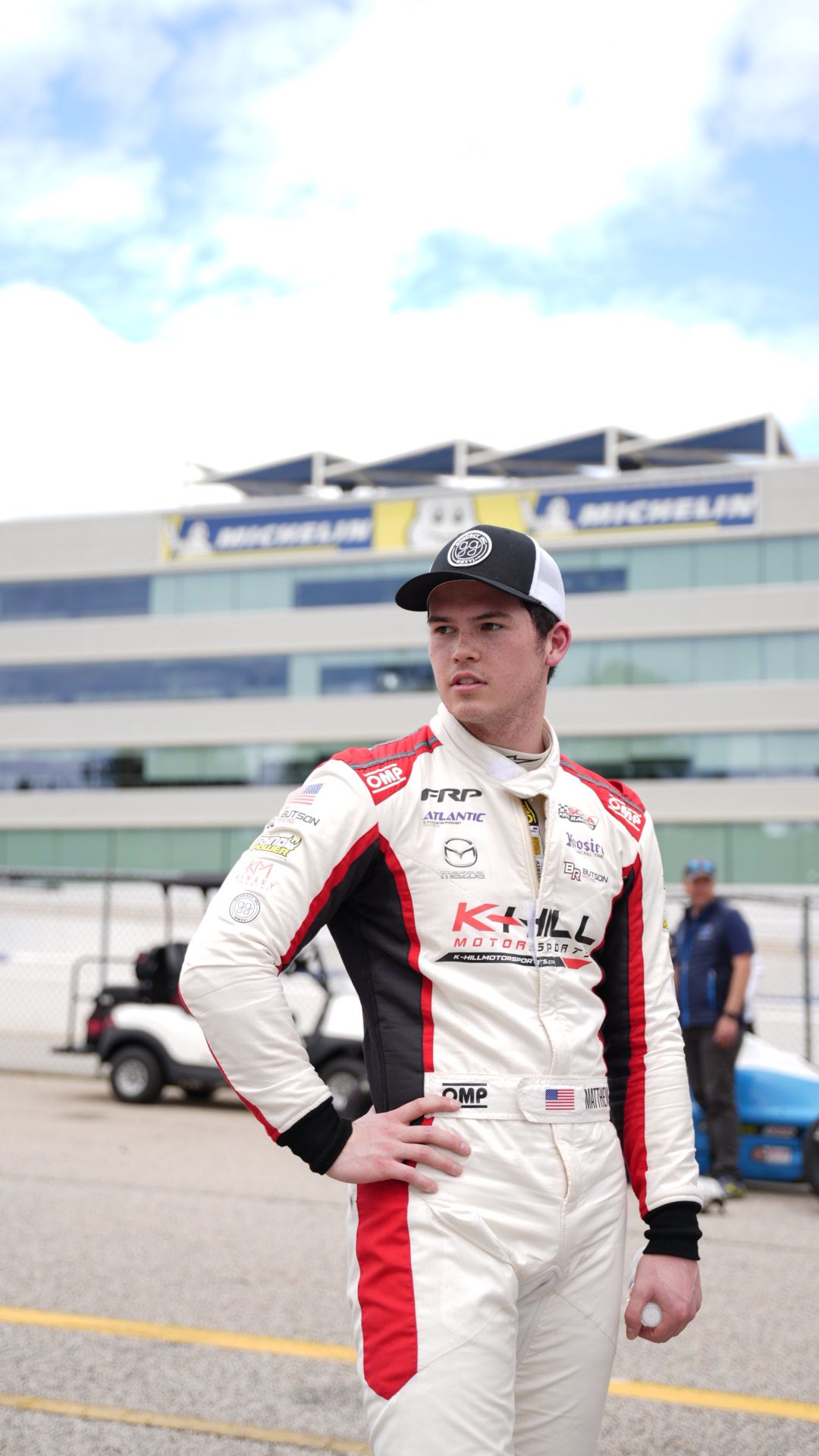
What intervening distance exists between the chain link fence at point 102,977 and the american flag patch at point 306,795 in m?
7.27

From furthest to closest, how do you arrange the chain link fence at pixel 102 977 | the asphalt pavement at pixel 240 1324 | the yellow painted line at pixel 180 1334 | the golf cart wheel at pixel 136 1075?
the chain link fence at pixel 102 977, the golf cart wheel at pixel 136 1075, the yellow painted line at pixel 180 1334, the asphalt pavement at pixel 240 1324

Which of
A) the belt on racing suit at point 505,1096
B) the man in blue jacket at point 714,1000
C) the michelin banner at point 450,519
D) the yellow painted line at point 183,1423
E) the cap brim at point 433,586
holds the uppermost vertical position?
the michelin banner at point 450,519

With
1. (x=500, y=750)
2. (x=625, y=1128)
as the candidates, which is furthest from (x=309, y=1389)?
(x=500, y=750)

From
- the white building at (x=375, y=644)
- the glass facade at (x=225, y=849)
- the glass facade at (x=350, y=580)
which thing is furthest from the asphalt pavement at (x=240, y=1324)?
the white building at (x=375, y=644)

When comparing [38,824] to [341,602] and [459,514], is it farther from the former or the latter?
[459,514]

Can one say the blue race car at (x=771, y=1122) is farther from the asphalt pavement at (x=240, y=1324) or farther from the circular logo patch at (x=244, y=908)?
the circular logo patch at (x=244, y=908)

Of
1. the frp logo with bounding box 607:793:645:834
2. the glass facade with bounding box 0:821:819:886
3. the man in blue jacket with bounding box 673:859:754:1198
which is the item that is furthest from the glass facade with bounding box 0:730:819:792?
the frp logo with bounding box 607:793:645:834

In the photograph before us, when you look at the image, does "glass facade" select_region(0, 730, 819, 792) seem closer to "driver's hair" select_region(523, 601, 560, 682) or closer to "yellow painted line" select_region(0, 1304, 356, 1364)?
"yellow painted line" select_region(0, 1304, 356, 1364)

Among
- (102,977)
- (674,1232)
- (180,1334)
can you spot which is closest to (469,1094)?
(674,1232)

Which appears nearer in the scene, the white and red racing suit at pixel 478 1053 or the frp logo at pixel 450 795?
the white and red racing suit at pixel 478 1053

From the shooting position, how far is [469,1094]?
7.14ft

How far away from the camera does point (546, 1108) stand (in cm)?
220

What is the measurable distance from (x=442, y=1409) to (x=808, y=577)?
154 ft

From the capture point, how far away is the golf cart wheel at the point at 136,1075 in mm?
11633
